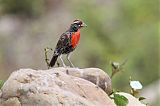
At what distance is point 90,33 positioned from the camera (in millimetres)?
17906

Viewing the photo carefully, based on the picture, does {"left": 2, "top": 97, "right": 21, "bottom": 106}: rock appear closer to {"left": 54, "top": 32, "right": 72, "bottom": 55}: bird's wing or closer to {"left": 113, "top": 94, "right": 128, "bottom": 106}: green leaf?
{"left": 54, "top": 32, "right": 72, "bottom": 55}: bird's wing

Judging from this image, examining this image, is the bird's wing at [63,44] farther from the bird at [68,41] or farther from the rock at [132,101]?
the rock at [132,101]

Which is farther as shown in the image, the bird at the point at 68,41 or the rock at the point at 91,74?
the rock at the point at 91,74

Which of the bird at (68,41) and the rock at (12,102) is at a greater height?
the bird at (68,41)

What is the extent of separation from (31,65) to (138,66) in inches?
126

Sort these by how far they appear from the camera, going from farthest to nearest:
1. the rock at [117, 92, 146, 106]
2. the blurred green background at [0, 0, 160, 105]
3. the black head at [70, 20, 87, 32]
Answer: the blurred green background at [0, 0, 160, 105] < the rock at [117, 92, 146, 106] < the black head at [70, 20, 87, 32]

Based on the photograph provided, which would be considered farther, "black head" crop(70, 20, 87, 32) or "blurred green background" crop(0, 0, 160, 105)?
"blurred green background" crop(0, 0, 160, 105)

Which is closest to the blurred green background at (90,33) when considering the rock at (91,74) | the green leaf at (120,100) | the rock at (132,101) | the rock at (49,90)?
the rock at (132,101)

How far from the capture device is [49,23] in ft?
66.1

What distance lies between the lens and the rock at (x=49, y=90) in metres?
5.32

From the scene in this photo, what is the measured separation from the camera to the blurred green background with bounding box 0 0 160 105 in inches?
636

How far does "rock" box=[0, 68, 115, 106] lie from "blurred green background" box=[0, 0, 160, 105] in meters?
8.64

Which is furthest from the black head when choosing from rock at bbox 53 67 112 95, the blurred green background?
the blurred green background

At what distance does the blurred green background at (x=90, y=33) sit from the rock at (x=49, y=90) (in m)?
8.64
